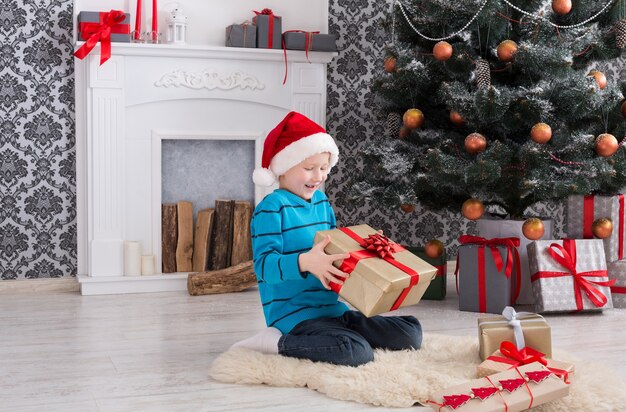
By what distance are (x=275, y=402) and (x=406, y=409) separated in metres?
0.38

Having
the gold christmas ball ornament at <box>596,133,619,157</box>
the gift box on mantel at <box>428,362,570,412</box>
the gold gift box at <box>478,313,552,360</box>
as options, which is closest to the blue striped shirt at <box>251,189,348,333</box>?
the gold gift box at <box>478,313,552,360</box>

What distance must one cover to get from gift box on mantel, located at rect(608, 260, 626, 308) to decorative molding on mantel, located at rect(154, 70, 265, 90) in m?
2.02

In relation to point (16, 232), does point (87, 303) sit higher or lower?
lower

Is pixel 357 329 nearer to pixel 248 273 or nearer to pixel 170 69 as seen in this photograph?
pixel 248 273

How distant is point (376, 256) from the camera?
2648mm

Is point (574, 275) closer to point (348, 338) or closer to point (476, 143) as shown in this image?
point (476, 143)

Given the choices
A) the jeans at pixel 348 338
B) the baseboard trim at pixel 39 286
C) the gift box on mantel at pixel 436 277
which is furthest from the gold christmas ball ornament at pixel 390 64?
the baseboard trim at pixel 39 286

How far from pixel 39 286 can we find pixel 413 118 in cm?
209

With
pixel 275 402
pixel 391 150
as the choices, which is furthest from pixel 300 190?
pixel 391 150

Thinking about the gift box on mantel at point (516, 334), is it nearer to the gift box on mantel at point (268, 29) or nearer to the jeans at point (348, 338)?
the jeans at point (348, 338)

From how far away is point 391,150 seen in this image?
13.2ft

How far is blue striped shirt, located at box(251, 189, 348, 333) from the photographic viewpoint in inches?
110

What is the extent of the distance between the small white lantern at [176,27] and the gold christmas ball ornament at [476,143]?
63.9 inches

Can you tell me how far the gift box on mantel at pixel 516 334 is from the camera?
9.02 ft
